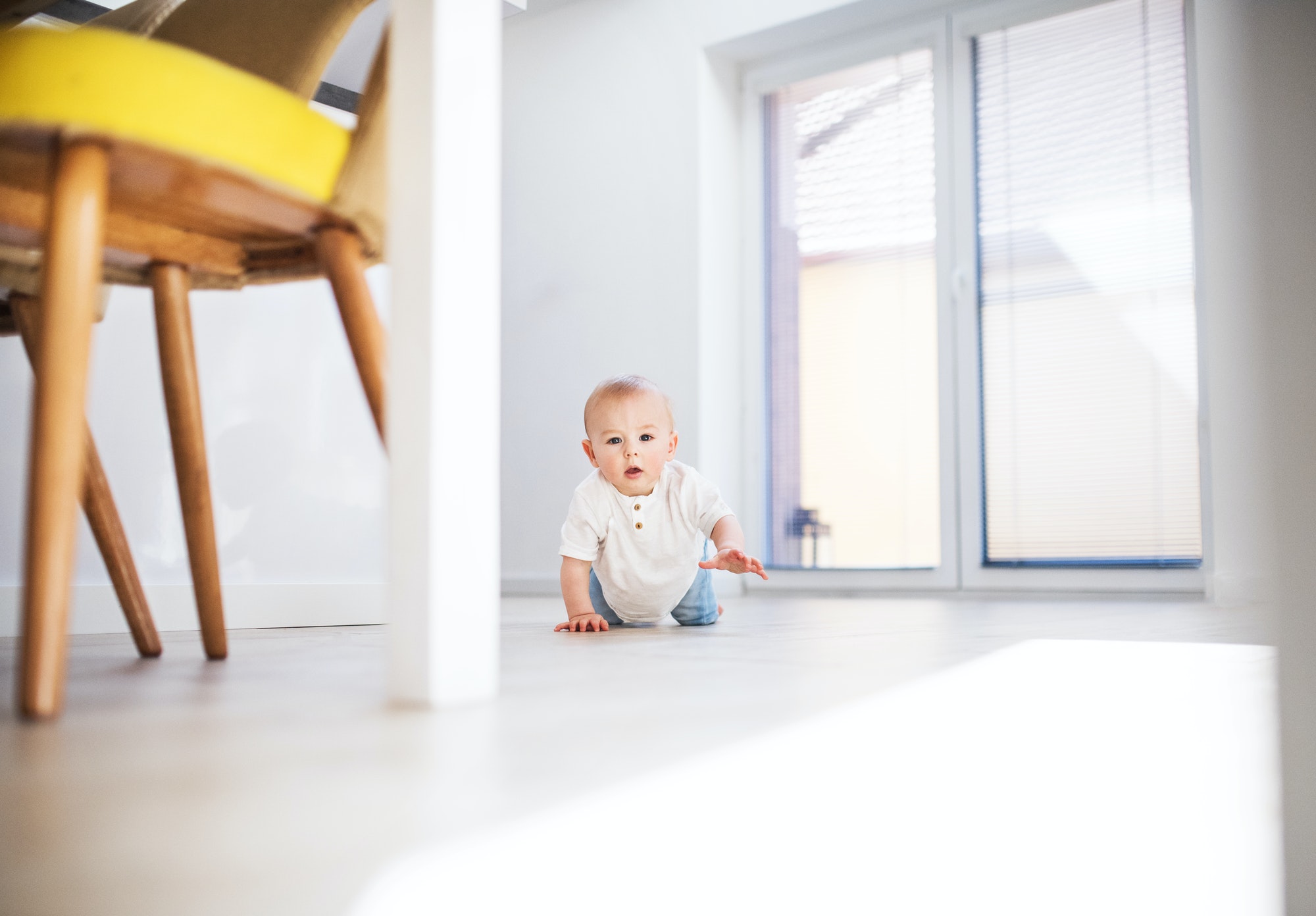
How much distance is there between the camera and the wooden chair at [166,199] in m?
0.69

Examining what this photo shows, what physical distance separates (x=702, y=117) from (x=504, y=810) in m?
3.54

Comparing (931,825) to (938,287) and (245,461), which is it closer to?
(245,461)

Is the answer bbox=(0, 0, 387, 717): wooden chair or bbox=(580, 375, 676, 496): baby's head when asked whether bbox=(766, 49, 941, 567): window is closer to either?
bbox=(580, 375, 676, 496): baby's head

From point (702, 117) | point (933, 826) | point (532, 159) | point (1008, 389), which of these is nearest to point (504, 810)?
point (933, 826)

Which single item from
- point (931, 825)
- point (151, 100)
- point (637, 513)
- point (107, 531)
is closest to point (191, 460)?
point (107, 531)

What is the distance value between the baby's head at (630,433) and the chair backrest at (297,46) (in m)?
0.77

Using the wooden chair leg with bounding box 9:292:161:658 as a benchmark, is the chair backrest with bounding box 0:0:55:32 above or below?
above

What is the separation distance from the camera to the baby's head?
5.70 ft

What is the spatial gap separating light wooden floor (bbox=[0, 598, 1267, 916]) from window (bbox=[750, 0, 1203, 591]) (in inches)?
86.8

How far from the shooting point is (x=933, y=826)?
56cm

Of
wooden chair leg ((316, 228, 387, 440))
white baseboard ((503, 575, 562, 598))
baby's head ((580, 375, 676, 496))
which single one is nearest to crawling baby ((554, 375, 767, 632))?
baby's head ((580, 375, 676, 496))

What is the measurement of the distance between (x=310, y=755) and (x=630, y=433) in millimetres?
1227

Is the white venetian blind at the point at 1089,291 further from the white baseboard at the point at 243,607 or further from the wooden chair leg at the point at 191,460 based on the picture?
the wooden chair leg at the point at 191,460

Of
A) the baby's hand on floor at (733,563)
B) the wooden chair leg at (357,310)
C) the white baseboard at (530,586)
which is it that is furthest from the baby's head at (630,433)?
the white baseboard at (530,586)
